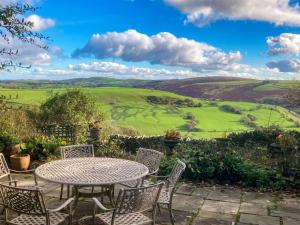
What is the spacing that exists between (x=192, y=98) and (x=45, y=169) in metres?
27.4

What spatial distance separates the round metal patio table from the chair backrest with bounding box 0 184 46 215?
1.71 ft

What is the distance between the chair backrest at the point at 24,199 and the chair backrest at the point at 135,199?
2.34 feet

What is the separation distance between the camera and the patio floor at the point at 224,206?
4602 mm

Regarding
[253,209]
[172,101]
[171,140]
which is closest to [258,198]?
[253,209]

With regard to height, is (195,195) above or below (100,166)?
below

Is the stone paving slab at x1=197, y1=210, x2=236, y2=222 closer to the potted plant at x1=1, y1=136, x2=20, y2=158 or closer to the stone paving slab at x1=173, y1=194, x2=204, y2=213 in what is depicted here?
the stone paving slab at x1=173, y1=194, x2=204, y2=213

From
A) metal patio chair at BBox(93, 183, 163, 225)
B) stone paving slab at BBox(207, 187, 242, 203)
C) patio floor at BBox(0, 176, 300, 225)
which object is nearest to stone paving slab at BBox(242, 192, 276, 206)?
patio floor at BBox(0, 176, 300, 225)

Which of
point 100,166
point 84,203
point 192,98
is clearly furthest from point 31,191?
point 192,98

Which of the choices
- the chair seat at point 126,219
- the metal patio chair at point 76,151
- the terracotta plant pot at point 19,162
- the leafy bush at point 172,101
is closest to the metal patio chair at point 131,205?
the chair seat at point 126,219

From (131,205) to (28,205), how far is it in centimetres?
97

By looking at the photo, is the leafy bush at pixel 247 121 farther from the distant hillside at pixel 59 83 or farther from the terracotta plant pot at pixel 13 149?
the terracotta plant pot at pixel 13 149

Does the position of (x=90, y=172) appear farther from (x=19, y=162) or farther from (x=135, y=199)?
(x=19, y=162)

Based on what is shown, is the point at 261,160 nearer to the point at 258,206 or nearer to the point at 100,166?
the point at 258,206

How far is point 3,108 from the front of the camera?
24.4 ft
